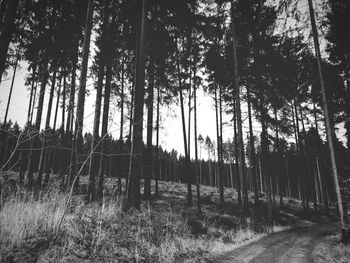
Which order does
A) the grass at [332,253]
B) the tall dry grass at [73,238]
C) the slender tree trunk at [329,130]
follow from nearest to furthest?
1. the tall dry grass at [73,238]
2. the grass at [332,253]
3. the slender tree trunk at [329,130]

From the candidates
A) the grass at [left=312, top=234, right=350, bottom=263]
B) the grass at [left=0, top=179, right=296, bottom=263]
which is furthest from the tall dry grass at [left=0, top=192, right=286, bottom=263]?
the grass at [left=312, top=234, right=350, bottom=263]

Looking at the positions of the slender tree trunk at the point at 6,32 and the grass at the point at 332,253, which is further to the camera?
the slender tree trunk at the point at 6,32

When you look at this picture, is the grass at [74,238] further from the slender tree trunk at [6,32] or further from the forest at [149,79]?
the slender tree trunk at [6,32]

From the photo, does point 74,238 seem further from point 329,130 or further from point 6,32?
point 329,130

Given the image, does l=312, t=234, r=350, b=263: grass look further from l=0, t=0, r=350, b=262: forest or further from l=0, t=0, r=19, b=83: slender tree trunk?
l=0, t=0, r=19, b=83: slender tree trunk

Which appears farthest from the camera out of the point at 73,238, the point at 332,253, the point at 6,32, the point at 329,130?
the point at 329,130

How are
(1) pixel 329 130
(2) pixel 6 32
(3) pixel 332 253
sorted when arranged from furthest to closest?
(1) pixel 329 130
(3) pixel 332 253
(2) pixel 6 32

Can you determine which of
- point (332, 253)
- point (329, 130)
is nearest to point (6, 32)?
point (329, 130)

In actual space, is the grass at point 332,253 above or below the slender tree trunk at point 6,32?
below

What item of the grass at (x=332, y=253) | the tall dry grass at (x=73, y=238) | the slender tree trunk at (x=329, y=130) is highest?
the slender tree trunk at (x=329, y=130)

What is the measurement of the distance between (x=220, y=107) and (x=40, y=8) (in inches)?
642

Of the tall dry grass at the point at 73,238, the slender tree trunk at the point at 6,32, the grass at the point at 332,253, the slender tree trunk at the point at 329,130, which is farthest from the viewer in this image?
the slender tree trunk at the point at 329,130

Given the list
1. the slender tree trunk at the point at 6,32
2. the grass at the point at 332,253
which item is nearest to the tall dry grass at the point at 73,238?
the grass at the point at 332,253

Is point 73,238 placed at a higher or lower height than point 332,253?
higher
